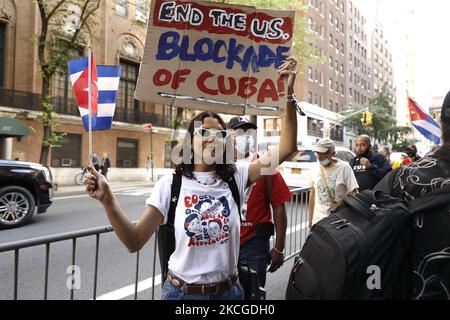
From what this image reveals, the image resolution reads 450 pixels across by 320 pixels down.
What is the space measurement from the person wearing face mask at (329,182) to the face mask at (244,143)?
161 cm

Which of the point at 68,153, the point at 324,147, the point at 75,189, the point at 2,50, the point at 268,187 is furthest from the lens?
the point at 68,153

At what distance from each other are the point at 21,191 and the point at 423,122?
31.8 ft

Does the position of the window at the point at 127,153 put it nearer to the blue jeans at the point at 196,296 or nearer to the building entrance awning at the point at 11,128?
the building entrance awning at the point at 11,128

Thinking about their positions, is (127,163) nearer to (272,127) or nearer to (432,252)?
(272,127)

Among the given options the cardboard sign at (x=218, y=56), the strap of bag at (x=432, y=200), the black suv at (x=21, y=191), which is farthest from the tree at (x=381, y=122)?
the strap of bag at (x=432, y=200)

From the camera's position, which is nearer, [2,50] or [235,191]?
[235,191]

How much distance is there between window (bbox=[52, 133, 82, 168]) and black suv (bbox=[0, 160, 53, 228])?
16.6m

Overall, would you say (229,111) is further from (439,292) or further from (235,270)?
(439,292)

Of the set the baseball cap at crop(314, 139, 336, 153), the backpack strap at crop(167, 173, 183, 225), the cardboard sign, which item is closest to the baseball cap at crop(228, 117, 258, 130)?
the cardboard sign

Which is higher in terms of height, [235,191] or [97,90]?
[97,90]

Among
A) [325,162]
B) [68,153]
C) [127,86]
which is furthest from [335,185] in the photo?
[127,86]

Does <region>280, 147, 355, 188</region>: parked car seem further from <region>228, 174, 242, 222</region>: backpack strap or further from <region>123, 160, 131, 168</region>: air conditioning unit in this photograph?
<region>123, 160, 131, 168</region>: air conditioning unit

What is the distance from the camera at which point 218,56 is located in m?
2.96
